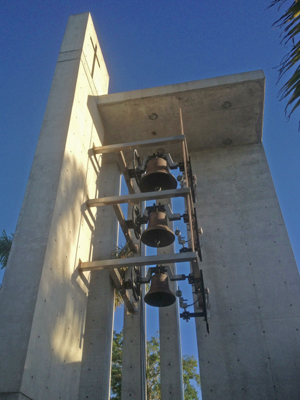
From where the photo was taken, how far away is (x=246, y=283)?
9.80 m

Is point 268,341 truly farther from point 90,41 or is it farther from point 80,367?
point 90,41

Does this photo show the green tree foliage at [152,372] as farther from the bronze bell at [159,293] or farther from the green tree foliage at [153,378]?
the bronze bell at [159,293]

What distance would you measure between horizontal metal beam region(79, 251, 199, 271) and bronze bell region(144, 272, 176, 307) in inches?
13.8

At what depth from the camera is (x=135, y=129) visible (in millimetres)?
12188

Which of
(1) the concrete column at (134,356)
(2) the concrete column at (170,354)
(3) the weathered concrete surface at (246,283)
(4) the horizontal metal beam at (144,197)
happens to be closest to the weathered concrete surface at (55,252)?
(4) the horizontal metal beam at (144,197)

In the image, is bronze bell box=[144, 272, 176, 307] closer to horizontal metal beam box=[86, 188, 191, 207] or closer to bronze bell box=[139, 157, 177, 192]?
horizontal metal beam box=[86, 188, 191, 207]

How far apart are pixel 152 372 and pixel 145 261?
487 inches

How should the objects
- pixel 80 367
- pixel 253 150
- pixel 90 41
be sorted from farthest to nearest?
1. pixel 253 150
2. pixel 90 41
3. pixel 80 367

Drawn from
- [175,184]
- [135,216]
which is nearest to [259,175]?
[175,184]

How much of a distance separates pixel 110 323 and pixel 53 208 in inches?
140

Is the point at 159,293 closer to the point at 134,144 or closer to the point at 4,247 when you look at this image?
the point at 134,144

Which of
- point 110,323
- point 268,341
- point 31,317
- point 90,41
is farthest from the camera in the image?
point 90,41

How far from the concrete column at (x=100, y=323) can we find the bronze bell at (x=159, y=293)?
1678 millimetres

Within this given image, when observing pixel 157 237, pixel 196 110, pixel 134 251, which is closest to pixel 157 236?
pixel 157 237
